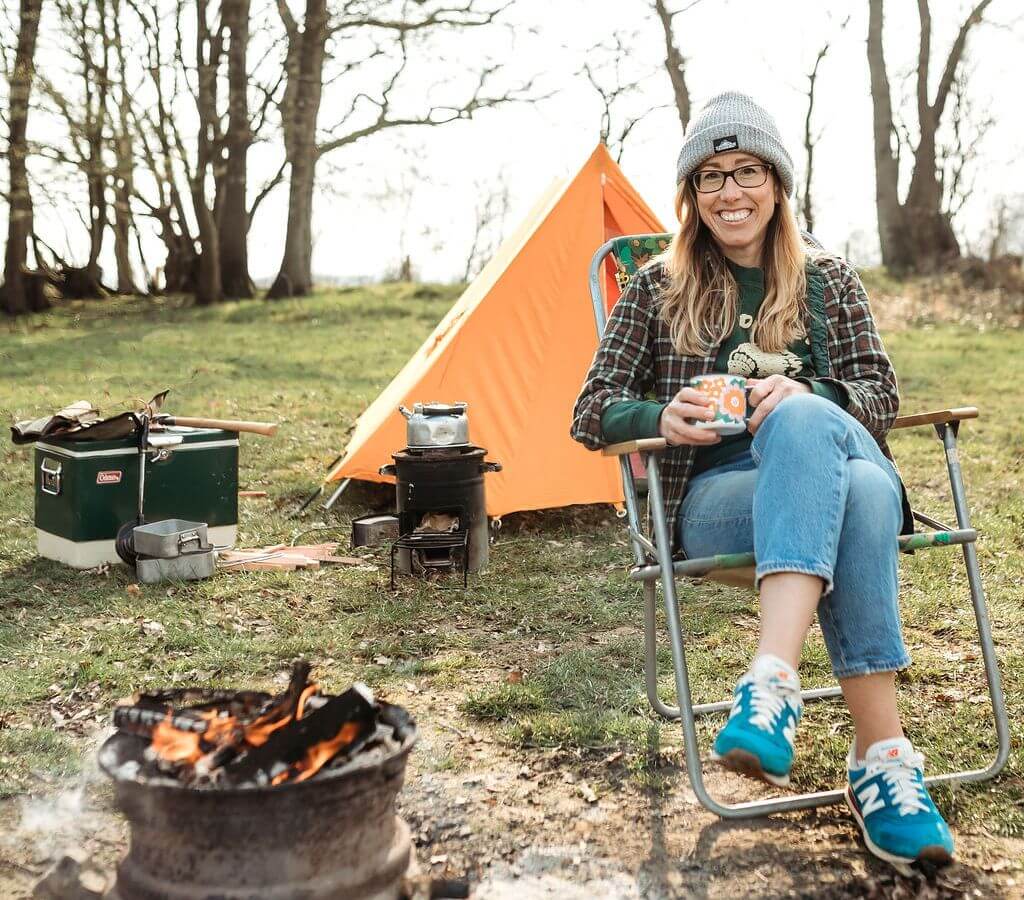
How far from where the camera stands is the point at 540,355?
488cm

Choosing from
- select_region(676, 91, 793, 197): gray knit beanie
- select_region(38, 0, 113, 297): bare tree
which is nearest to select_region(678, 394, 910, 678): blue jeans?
select_region(676, 91, 793, 197): gray knit beanie

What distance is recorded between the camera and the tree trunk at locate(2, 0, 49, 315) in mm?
13992

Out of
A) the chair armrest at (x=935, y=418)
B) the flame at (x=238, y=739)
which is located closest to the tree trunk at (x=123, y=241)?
the chair armrest at (x=935, y=418)

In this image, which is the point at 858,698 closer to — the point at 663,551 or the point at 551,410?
the point at 663,551

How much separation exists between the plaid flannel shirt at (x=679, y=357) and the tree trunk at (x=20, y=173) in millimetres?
13237

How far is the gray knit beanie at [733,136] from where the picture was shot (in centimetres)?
249

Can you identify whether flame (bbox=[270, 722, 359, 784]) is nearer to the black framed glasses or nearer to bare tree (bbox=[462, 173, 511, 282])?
the black framed glasses

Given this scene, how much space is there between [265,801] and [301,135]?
15183mm

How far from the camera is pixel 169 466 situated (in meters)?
4.35

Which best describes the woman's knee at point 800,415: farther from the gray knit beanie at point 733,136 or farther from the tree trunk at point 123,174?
the tree trunk at point 123,174

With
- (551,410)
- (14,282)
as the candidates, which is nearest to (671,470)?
(551,410)

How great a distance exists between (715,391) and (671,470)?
1.04 feet

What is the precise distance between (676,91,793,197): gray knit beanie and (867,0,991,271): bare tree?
13639 millimetres

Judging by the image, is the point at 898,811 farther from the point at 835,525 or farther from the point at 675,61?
the point at 675,61
